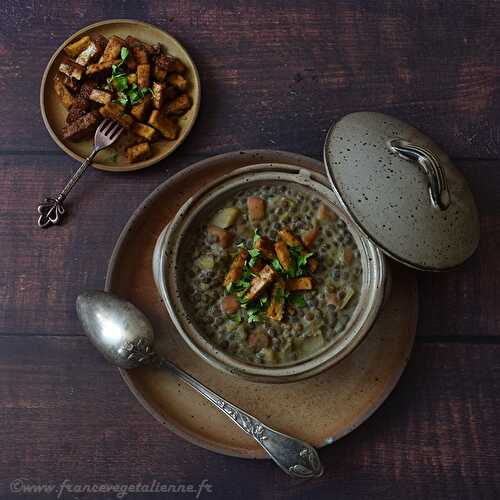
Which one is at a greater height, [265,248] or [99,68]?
[99,68]

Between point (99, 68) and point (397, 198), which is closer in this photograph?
point (397, 198)

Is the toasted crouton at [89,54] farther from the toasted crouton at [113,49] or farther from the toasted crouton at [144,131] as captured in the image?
the toasted crouton at [144,131]

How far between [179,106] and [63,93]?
378 millimetres

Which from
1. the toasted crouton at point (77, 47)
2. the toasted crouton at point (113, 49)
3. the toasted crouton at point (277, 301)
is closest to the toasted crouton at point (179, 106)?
the toasted crouton at point (113, 49)

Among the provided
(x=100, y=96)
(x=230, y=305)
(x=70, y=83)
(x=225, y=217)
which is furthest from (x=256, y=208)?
(x=70, y=83)

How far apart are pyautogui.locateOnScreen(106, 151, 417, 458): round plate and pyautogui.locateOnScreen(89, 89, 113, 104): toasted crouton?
1.15 feet

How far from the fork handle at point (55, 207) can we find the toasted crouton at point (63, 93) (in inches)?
7.3

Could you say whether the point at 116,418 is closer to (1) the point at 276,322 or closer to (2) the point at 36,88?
(1) the point at 276,322

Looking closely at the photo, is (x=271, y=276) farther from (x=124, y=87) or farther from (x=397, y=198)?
(x=124, y=87)

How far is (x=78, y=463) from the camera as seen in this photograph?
207 centimetres

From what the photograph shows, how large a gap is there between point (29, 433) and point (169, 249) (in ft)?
2.50

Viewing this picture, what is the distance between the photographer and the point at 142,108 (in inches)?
82.7

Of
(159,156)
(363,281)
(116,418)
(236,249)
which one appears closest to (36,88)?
(159,156)

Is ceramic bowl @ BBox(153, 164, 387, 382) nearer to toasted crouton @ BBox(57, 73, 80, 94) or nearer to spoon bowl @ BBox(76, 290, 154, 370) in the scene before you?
spoon bowl @ BBox(76, 290, 154, 370)
